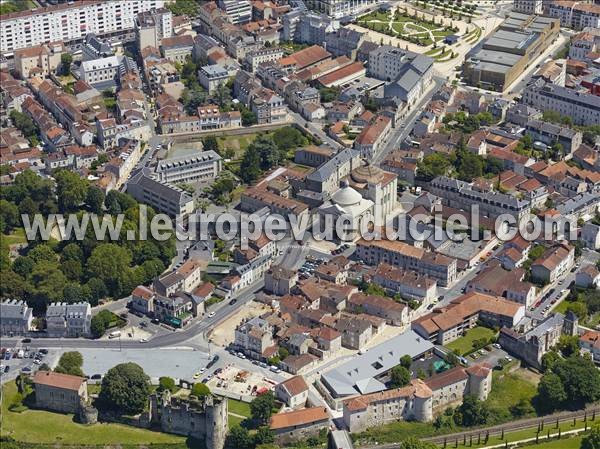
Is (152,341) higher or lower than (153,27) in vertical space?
lower

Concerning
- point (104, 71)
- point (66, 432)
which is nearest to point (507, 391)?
point (66, 432)

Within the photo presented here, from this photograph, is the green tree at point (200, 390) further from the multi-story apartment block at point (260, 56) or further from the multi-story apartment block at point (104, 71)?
the multi-story apartment block at point (260, 56)

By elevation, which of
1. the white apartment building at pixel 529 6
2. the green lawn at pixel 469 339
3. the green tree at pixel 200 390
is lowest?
the green lawn at pixel 469 339

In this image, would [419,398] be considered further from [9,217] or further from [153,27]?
[153,27]

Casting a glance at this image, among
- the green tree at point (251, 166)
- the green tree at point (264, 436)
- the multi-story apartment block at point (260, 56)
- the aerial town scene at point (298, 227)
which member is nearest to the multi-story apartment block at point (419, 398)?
the aerial town scene at point (298, 227)

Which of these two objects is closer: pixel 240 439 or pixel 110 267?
pixel 240 439

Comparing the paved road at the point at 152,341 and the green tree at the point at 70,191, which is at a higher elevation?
the green tree at the point at 70,191

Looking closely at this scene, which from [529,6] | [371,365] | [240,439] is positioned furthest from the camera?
[529,6]
